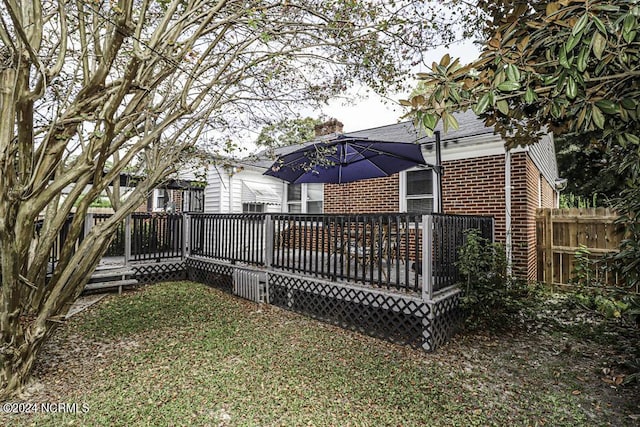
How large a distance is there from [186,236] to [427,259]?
6.74 meters

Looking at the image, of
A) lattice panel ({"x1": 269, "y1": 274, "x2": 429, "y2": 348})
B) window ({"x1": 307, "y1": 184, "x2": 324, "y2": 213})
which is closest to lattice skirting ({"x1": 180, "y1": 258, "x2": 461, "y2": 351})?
lattice panel ({"x1": 269, "y1": 274, "x2": 429, "y2": 348})

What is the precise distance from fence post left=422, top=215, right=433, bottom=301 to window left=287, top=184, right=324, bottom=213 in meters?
6.00

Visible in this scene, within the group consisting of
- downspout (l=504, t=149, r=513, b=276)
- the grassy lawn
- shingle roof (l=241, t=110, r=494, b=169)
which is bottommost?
the grassy lawn

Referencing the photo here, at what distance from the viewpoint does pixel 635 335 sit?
447cm

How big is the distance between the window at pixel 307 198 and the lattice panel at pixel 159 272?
421 cm

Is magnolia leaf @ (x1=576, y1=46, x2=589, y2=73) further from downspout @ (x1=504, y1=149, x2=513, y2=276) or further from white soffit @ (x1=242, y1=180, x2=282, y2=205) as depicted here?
white soffit @ (x1=242, y1=180, x2=282, y2=205)

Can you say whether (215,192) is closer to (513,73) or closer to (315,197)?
(315,197)

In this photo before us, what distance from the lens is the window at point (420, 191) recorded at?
7918mm

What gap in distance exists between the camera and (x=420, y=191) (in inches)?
319

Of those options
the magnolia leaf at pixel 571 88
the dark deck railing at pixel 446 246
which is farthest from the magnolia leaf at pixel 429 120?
the dark deck railing at pixel 446 246

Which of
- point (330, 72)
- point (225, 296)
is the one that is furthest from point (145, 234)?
point (330, 72)

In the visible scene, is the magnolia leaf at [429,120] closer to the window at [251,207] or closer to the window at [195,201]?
the window at [251,207]

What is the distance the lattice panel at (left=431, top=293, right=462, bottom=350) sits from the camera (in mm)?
4348

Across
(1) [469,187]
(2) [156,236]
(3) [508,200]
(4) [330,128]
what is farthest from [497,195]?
(2) [156,236]
